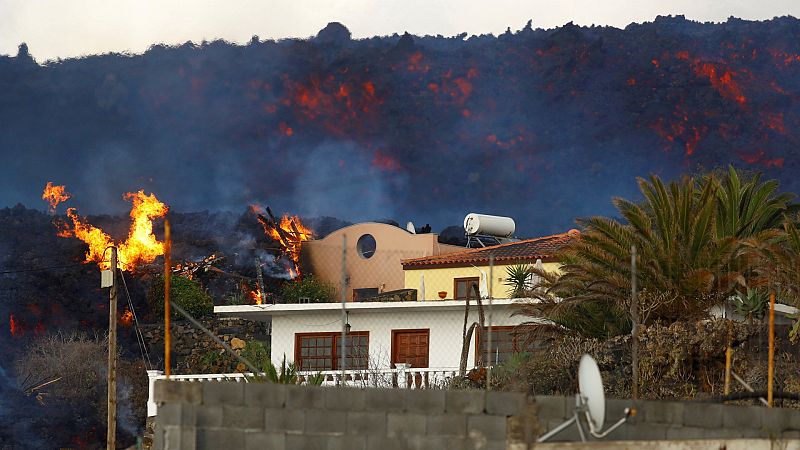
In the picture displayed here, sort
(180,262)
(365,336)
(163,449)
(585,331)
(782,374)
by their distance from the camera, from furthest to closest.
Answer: (180,262)
(365,336)
(585,331)
(782,374)
(163,449)

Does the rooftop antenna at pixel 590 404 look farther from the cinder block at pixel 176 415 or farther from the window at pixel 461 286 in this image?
the window at pixel 461 286

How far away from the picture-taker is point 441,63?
126m

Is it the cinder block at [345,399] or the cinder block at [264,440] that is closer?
the cinder block at [264,440]

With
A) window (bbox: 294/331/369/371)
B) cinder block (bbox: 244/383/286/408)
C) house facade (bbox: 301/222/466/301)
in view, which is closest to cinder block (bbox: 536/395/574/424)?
cinder block (bbox: 244/383/286/408)

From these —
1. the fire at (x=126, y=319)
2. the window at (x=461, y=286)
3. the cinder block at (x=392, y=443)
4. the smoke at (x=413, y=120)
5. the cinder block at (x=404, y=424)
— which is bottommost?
the cinder block at (x=392, y=443)

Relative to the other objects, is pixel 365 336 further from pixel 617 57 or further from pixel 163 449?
pixel 617 57

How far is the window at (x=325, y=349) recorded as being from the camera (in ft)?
135

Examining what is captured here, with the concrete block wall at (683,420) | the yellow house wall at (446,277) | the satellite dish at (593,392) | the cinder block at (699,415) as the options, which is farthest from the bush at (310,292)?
the satellite dish at (593,392)

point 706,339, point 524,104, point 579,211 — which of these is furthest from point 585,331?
point 524,104

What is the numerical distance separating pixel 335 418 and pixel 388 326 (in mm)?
22603

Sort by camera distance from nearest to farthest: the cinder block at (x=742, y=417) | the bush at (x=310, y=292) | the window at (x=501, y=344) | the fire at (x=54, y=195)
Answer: the cinder block at (x=742, y=417) → the window at (x=501, y=344) → the bush at (x=310, y=292) → the fire at (x=54, y=195)

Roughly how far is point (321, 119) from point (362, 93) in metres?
6.13

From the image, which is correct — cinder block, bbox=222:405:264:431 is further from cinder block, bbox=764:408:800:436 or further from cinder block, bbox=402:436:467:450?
cinder block, bbox=764:408:800:436

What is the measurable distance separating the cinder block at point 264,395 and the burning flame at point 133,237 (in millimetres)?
59756
